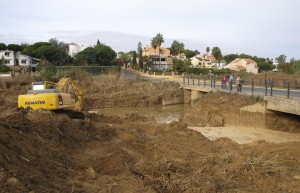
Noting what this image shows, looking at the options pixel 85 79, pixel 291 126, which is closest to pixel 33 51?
pixel 85 79

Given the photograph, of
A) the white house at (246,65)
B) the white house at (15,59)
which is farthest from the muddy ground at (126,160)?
the white house at (246,65)

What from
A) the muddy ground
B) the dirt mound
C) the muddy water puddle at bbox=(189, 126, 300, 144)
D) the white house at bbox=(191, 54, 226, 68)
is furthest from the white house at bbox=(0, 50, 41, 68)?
the muddy ground

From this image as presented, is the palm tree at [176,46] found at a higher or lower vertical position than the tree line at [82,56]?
higher

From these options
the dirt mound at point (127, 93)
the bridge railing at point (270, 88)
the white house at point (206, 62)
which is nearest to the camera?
the bridge railing at point (270, 88)

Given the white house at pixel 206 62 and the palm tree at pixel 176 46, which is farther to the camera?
the white house at pixel 206 62

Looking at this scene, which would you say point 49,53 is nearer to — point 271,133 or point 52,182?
point 271,133

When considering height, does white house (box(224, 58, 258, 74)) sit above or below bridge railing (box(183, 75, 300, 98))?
above

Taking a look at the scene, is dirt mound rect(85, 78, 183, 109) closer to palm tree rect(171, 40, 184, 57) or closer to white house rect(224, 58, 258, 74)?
white house rect(224, 58, 258, 74)

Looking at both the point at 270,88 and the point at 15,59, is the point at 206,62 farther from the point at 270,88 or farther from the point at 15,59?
the point at 270,88

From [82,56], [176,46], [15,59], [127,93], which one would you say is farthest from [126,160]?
[176,46]

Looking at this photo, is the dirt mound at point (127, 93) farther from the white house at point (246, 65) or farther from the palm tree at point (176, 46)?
the palm tree at point (176, 46)

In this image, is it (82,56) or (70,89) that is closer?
(70,89)

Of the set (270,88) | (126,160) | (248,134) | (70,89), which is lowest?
(248,134)

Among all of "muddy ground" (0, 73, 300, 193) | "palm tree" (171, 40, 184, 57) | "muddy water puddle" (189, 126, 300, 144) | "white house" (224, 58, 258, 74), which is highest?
"palm tree" (171, 40, 184, 57)
